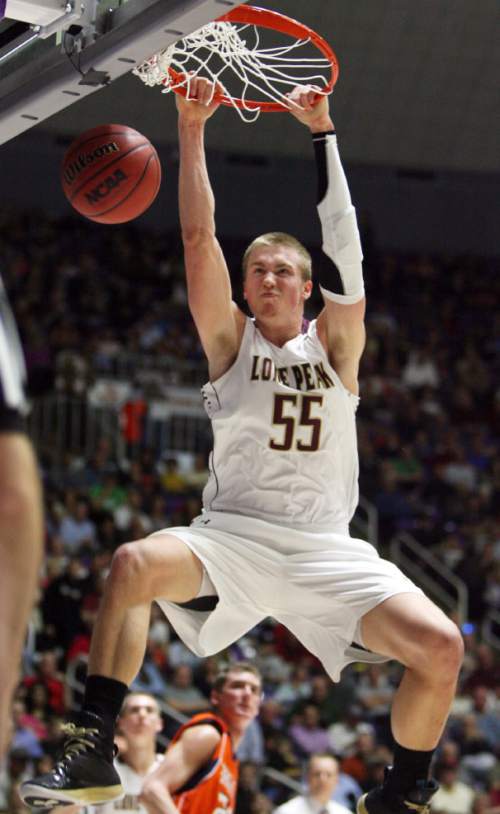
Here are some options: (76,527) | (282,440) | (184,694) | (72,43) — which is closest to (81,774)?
(282,440)

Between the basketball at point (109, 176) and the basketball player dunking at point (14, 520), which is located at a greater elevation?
the basketball at point (109, 176)

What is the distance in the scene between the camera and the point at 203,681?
11.7 metres

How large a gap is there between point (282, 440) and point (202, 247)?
2.65ft

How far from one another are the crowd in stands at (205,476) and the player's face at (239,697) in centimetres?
298

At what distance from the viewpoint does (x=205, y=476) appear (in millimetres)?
15102

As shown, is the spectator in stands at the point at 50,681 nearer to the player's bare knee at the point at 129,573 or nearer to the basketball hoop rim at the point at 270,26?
the player's bare knee at the point at 129,573

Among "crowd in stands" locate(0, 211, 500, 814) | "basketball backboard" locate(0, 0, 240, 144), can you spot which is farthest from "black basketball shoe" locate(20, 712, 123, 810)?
"crowd in stands" locate(0, 211, 500, 814)

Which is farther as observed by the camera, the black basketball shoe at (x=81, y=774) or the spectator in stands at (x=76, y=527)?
the spectator in stands at (x=76, y=527)

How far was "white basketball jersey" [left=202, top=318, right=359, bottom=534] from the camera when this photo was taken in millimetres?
5129

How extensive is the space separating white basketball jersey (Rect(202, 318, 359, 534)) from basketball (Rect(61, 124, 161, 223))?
80 centimetres

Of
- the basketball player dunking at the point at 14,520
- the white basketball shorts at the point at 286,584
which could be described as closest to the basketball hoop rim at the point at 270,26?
the white basketball shorts at the point at 286,584

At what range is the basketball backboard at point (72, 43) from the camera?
4621 mm

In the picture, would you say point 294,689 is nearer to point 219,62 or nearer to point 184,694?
point 184,694

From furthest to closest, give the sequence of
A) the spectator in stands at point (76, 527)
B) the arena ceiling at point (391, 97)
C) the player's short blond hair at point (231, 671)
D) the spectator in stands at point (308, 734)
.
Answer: the arena ceiling at point (391, 97) → the spectator in stands at point (76, 527) → the spectator in stands at point (308, 734) → the player's short blond hair at point (231, 671)
